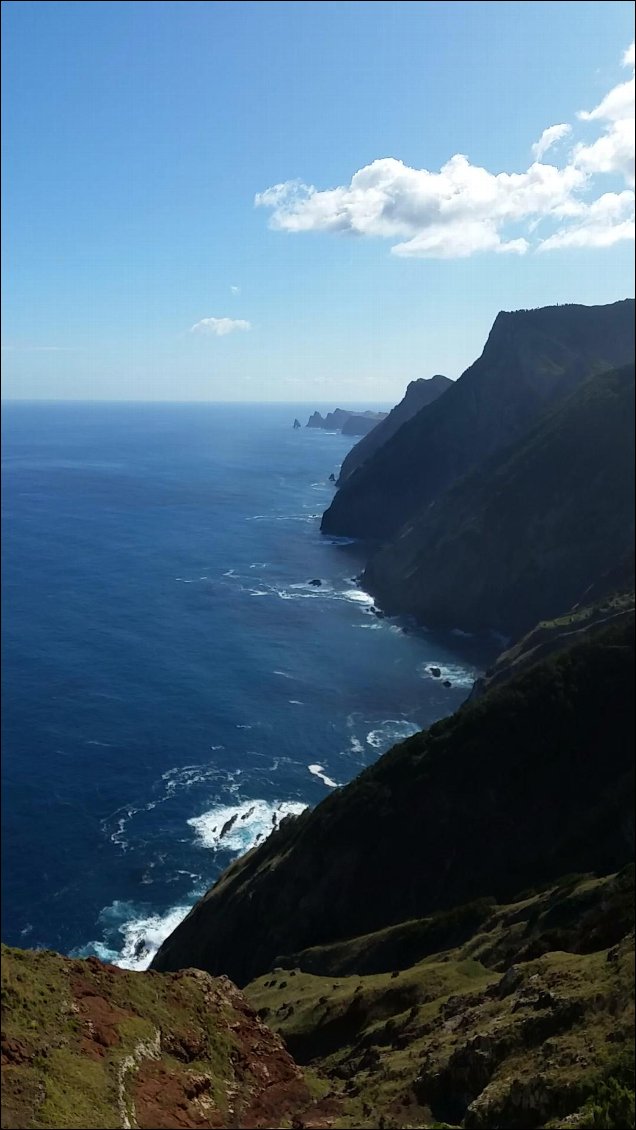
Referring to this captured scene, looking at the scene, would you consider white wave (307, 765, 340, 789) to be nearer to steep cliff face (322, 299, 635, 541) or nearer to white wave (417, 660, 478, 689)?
white wave (417, 660, 478, 689)

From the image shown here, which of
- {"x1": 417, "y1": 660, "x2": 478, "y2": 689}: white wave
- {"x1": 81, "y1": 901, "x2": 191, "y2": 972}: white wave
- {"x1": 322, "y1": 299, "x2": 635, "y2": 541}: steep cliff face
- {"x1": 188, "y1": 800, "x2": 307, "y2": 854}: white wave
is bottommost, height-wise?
{"x1": 81, "y1": 901, "x2": 191, "y2": 972}: white wave

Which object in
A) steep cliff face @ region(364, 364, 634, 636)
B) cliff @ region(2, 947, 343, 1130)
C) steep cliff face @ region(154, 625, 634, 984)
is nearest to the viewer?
cliff @ region(2, 947, 343, 1130)

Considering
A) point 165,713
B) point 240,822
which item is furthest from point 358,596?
point 240,822

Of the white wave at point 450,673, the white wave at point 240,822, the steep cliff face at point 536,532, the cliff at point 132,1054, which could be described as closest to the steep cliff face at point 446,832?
the white wave at point 240,822

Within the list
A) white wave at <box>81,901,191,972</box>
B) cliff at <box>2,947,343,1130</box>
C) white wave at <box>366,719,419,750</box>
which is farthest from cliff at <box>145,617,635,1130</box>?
white wave at <box>366,719,419,750</box>

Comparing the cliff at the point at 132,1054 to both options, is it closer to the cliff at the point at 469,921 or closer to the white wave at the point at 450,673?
the cliff at the point at 469,921

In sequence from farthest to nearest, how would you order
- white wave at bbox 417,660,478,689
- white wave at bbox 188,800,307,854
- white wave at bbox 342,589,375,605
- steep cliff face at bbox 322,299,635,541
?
1. steep cliff face at bbox 322,299,635,541
2. white wave at bbox 342,589,375,605
3. white wave at bbox 417,660,478,689
4. white wave at bbox 188,800,307,854

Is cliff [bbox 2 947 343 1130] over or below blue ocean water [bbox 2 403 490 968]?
over
